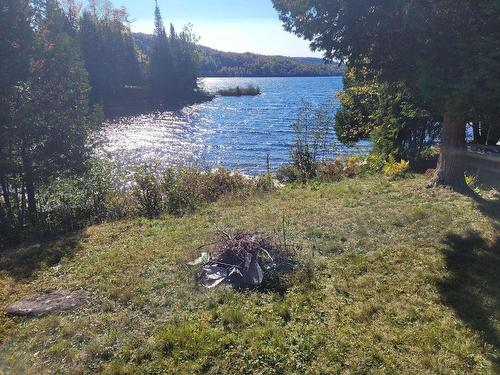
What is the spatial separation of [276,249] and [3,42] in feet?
30.0

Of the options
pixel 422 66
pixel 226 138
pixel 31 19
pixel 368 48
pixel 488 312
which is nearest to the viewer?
pixel 488 312

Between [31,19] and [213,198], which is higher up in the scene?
[31,19]

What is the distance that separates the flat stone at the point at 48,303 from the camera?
5975 millimetres

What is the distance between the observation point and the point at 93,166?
12.9 meters

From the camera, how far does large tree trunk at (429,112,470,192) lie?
883 cm

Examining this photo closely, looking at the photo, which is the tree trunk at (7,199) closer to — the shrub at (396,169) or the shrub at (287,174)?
the shrub at (287,174)

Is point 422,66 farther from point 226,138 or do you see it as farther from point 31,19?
point 226,138

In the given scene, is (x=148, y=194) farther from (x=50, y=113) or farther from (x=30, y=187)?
(x=50, y=113)

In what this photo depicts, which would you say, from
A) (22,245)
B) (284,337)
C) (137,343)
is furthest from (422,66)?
(22,245)

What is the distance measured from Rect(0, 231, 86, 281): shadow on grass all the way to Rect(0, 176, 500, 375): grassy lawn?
49 millimetres

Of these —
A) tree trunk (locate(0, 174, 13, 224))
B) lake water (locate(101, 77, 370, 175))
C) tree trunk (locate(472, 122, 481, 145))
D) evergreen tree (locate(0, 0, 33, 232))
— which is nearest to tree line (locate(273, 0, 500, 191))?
tree trunk (locate(472, 122, 481, 145))

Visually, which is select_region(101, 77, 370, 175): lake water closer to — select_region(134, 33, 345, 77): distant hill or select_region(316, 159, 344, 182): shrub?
select_region(316, 159, 344, 182): shrub

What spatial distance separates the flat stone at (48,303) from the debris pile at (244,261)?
193cm

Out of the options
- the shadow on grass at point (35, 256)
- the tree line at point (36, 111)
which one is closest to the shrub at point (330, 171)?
the tree line at point (36, 111)
